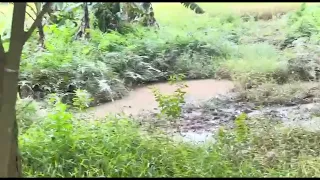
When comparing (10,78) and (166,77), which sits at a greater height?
(10,78)

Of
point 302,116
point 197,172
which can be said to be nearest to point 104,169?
point 197,172

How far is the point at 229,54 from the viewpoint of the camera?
17.6ft

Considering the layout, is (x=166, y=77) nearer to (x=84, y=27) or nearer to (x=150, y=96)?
(x=150, y=96)

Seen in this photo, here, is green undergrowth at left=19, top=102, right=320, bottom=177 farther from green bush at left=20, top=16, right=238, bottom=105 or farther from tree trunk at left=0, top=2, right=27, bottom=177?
green bush at left=20, top=16, right=238, bottom=105

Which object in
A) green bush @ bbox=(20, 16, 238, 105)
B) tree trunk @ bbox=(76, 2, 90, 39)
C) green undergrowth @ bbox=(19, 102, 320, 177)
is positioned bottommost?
green undergrowth @ bbox=(19, 102, 320, 177)

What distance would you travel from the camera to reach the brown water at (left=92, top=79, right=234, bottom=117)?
12.5 ft

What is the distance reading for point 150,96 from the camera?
4.25 m

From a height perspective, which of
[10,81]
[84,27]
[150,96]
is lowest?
[150,96]

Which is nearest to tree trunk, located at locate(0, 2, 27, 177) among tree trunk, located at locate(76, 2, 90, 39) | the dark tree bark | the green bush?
the dark tree bark

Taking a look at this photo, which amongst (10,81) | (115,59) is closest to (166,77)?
(115,59)

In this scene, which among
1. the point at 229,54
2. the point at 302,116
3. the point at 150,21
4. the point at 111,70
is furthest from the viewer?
the point at 150,21

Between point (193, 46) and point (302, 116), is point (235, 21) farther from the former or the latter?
point (302, 116)

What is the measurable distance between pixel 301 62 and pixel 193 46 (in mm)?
1291

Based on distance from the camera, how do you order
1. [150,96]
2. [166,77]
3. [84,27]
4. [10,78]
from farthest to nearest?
[84,27], [166,77], [150,96], [10,78]
